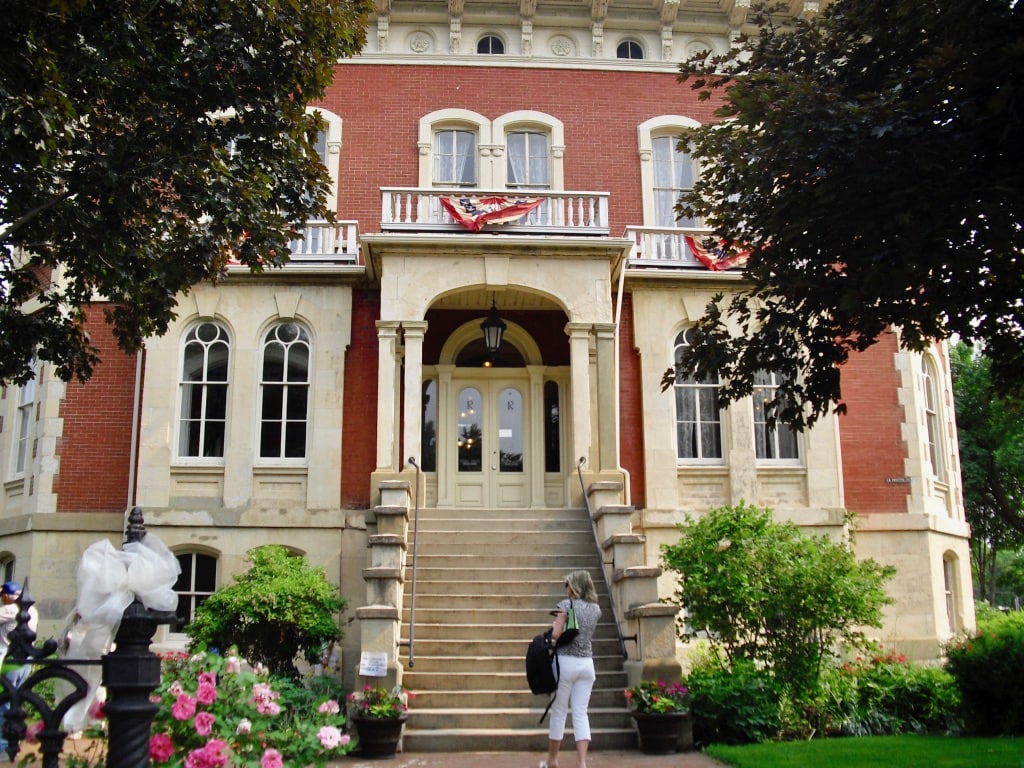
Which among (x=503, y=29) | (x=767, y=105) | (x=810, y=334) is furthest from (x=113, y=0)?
(x=503, y=29)

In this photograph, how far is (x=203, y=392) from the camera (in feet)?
54.3

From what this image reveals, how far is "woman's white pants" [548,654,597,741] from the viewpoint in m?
8.98

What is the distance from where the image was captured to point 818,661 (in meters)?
12.0

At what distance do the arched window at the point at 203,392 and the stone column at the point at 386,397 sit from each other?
2.91m

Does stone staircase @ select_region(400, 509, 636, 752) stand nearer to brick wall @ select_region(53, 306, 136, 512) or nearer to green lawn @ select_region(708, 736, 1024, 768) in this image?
green lawn @ select_region(708, 736, 1024, 768)

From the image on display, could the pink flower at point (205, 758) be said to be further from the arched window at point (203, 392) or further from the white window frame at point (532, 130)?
the white window frame at point (532, 130)

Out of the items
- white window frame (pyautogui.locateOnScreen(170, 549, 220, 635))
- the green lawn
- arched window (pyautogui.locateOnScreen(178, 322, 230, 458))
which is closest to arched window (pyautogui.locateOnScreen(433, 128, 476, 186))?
arched window (pyautogui.locateOnScreen(178, 322, 230, 458))

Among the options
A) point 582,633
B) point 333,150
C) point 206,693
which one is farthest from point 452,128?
point 206,693

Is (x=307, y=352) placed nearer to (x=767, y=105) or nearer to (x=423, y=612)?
(x=423, y=612)

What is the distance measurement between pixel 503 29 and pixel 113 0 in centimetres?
1175

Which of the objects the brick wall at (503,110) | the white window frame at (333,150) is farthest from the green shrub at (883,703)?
the white window frame at (333,150)

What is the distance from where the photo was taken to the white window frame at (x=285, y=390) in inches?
647

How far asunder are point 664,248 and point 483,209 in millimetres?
3564

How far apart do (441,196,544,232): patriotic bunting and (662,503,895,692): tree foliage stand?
6303mm
